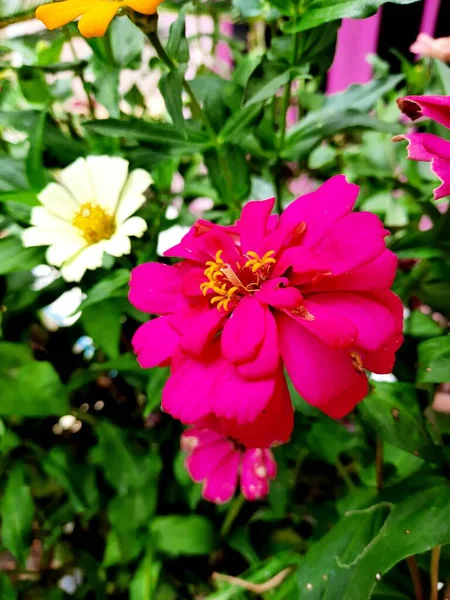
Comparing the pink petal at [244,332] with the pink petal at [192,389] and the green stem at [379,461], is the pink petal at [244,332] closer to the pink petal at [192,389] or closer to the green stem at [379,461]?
the pink petal at [192,389]

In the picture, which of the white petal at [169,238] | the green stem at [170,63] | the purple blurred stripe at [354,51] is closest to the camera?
the green stem at [170,63]

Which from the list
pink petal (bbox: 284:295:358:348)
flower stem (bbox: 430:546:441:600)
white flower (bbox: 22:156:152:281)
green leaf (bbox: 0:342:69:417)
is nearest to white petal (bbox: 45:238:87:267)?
white flower (bbox: 22:156:152:281)

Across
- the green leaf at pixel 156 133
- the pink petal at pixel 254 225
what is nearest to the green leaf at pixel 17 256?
the green leaf at pixel 156 133

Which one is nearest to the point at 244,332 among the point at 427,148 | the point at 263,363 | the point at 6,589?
the point at 263,363

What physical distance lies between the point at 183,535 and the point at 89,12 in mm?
475

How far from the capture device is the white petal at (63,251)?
418 mm

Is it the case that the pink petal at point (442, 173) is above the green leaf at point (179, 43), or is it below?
below

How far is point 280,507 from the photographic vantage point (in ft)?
1.77

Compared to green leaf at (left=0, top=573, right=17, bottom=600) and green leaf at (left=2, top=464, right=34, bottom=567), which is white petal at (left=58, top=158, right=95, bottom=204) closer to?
green leaf at (left=2, top=464, right=34, bottom=567)

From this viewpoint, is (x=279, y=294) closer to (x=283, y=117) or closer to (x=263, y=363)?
(x=263, y=363)

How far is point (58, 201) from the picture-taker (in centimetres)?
45

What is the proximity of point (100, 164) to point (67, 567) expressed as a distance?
0.44 m

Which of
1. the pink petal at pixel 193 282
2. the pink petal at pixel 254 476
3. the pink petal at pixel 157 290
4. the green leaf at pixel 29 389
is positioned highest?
the pink petal at pixel 193 282

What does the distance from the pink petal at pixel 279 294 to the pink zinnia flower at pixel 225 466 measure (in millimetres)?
257
